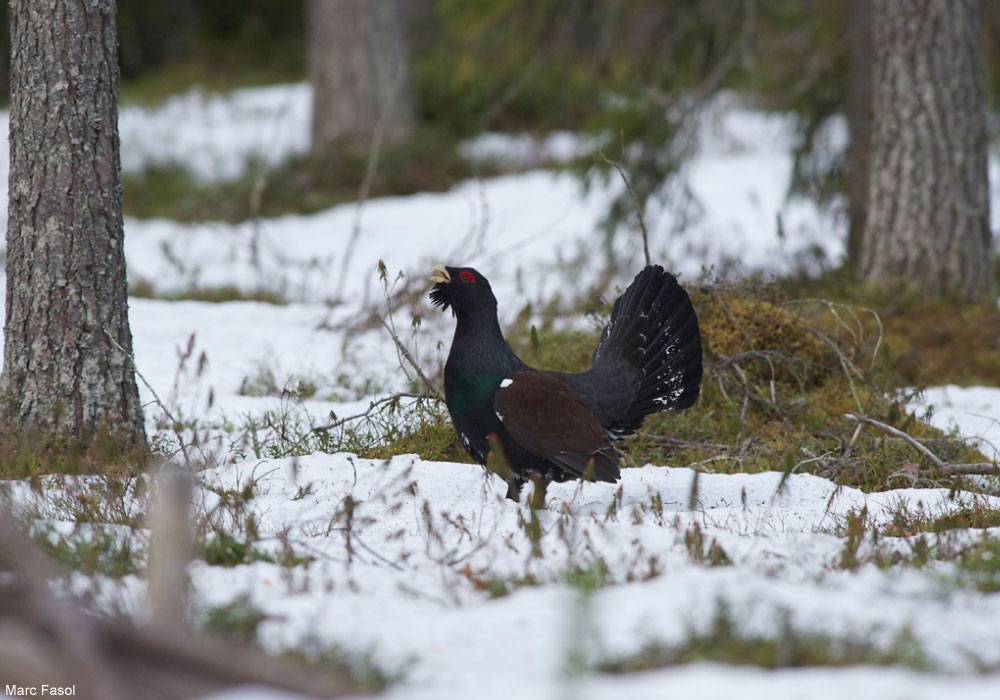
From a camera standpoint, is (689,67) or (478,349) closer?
(478,349)

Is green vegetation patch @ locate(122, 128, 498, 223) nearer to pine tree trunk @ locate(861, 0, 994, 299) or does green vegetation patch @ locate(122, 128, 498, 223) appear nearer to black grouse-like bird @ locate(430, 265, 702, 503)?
pine tree trunk @ locate(861, 0, 994, 299)

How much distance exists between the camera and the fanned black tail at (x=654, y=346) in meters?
4.95

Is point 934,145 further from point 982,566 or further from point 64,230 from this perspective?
point 64,230

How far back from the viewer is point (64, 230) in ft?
14.7

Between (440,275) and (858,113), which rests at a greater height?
(858,113)

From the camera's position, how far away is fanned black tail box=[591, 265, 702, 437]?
16.3 feet

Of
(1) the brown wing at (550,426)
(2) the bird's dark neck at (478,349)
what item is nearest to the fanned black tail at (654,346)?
(1) the brown wing at (550,426)

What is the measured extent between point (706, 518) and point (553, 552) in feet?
3.27

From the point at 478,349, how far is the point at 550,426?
459 millimetres

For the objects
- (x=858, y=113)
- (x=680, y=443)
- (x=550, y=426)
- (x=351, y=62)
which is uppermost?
(x=351, y=62)

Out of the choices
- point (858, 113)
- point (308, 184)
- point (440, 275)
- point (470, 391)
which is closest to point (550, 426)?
point (470, 391)

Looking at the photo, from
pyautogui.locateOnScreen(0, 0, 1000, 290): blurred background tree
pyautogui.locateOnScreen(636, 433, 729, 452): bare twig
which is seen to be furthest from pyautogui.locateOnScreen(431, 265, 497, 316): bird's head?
pyautogui.locateOnScreen(0, 0, 1000, 290): blurred background tree

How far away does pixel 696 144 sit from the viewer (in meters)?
9.03

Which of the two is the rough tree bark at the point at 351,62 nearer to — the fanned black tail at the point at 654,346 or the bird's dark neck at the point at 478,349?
the fanned black tail at the point at 654,346
